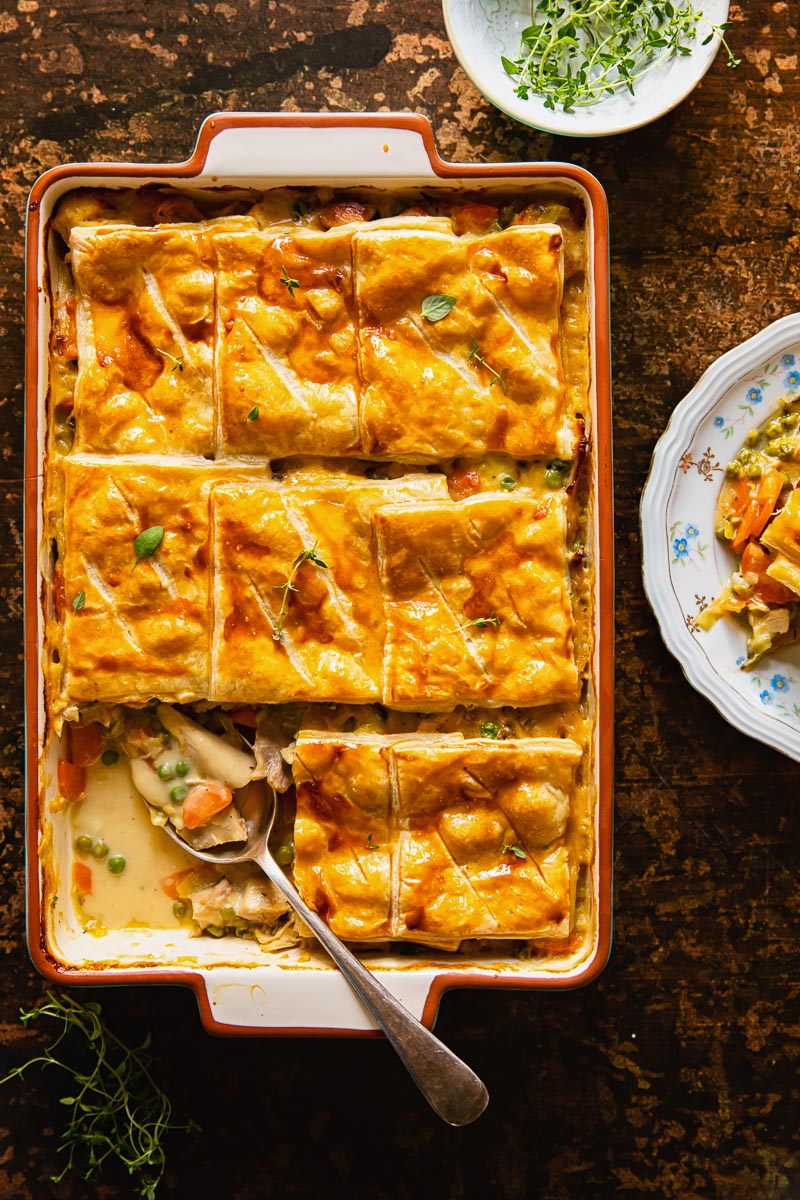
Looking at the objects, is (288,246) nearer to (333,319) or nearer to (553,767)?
(333,319)

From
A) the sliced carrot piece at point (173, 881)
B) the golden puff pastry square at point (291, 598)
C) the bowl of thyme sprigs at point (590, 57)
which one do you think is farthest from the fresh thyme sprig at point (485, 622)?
Result: the bowl of thyme sprigs at point (590, 57)

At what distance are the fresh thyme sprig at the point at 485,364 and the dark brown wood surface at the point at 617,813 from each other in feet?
2.29

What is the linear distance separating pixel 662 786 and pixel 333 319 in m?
1.96

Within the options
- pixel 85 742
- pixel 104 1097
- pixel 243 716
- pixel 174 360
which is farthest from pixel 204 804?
pixel 174 360

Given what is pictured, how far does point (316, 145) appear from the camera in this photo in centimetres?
272

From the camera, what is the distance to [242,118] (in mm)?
2695

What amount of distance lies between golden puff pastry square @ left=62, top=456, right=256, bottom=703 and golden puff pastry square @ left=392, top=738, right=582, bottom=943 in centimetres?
75

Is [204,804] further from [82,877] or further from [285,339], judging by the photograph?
[285,339]

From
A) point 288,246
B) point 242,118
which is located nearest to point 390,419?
point 288,246

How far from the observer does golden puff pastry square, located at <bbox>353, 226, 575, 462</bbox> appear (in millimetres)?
2742

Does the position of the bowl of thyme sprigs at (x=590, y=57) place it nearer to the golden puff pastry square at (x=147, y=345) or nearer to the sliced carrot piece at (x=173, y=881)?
the golden puff pastry square at (x=147, y=345)

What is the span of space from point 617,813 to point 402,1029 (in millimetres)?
1107

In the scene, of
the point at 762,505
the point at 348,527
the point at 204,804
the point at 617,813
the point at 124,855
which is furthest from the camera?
the point at 617,813

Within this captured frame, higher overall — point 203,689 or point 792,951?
point 203,689
